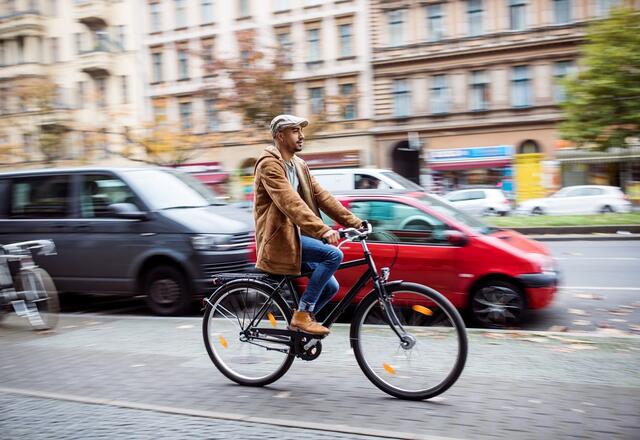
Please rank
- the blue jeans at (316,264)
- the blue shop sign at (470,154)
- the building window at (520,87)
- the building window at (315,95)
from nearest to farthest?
1. the blue jeans at (316,264)
2. the building window at (520,87)
3. the blue shop sign at (470,154)
4. the building window at (315,95)

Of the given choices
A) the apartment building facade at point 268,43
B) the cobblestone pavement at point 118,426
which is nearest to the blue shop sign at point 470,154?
the apartment building facade at point 268,43

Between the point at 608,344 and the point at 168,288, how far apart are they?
16.2 feet

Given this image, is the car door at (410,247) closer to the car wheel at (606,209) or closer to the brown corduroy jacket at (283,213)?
the brown corduroy jacket at (283,213)

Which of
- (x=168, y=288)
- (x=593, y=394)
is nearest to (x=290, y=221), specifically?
(x=593, y=394)

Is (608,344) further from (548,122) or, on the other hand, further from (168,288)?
(548,122)

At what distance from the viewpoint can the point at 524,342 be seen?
579cm

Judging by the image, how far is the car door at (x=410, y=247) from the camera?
7.16 meters

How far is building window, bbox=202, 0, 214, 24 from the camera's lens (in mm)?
41312

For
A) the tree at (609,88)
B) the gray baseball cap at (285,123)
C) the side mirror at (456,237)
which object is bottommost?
the side mirror at (456,237)

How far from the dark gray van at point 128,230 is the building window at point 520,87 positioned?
27.7 meters

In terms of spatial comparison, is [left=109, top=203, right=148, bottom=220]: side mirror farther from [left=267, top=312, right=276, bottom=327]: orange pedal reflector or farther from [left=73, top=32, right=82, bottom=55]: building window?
[left=73, top=32, right=82, bottom=55]: building window

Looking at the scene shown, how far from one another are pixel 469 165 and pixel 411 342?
30.8m

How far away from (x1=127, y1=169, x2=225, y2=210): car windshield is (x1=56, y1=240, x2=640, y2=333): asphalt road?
1.43 meters

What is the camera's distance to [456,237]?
716 centimetres
